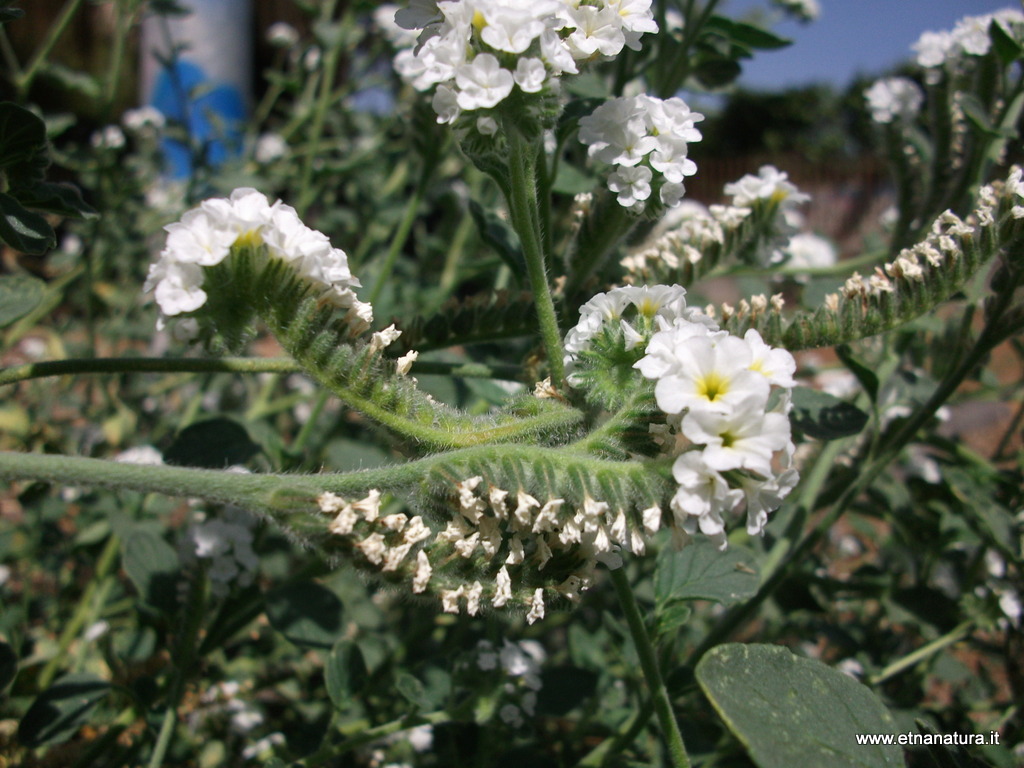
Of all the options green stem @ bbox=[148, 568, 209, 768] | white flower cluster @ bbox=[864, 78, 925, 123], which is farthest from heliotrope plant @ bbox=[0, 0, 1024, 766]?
white flower cluster @ bbox=[864, 78, 925, 123]

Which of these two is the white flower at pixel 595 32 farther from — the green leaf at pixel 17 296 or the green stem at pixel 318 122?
the green stem at pixel 318 122

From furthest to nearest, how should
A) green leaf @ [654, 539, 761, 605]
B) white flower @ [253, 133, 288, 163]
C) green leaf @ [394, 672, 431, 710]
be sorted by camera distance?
1. white flower @ [253, 133, 288, 163]
2. green leaf @ [394, 672, 431, 710]
3. green leaf @ [654, 539, 761, 605]

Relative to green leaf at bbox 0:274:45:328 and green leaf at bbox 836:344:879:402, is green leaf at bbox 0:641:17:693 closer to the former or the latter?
green leaf at bbox 0:274:45:328

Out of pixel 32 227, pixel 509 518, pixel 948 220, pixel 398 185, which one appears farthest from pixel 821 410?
Answer: pixel 398 185

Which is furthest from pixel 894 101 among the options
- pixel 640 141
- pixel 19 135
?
pixel 19 135

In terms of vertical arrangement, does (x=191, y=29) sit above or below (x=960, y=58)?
below

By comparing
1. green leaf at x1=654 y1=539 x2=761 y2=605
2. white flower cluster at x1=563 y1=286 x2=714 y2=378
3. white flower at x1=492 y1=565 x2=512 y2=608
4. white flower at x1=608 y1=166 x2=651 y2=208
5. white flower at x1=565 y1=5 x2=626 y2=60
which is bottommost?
green leaf at x1=654 y1=539 x2=761 y2=605

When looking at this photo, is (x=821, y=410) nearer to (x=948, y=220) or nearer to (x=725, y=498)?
(x=948, y=220)

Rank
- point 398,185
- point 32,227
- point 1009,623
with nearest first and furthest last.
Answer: point 32,227 → point 1009,623 → point 398,185
